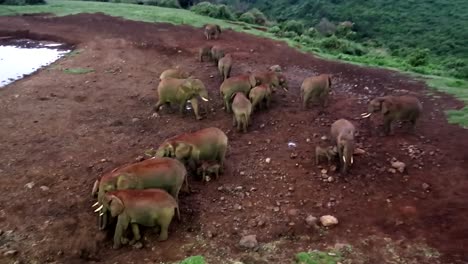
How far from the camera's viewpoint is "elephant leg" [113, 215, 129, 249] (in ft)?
22.6

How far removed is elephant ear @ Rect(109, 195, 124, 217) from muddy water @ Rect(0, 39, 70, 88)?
8856 mm

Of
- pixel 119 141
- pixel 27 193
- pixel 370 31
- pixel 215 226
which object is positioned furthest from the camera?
pixel 370 31

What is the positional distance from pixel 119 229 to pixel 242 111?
4.35 metres

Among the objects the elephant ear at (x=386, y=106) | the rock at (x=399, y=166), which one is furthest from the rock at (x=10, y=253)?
the elephant ear at (x=386, y=106)

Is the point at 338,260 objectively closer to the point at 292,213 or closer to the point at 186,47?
the point at 292,213

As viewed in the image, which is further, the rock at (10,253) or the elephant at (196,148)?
the elephant at (196,148)

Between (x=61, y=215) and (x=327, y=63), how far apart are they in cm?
1093

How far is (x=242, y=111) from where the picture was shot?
1059 cm

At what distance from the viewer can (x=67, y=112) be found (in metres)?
12.0

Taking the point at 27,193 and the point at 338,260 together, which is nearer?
the point at 338,260

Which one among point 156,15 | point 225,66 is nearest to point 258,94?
point 225,66

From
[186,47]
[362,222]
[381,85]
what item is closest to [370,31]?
[186,47]

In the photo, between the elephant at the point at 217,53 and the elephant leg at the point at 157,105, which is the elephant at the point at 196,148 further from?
the elephant at the point at 217,53

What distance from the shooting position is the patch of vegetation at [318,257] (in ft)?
21.5
